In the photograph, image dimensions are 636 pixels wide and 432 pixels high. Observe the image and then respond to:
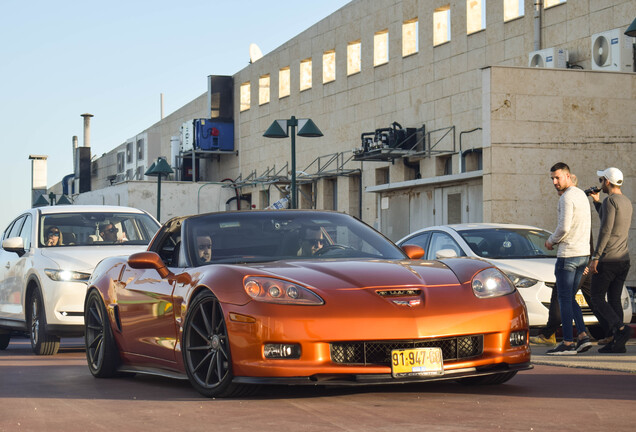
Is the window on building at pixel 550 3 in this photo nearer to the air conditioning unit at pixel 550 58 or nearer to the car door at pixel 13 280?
the air conditioning unit at pixel 550 58

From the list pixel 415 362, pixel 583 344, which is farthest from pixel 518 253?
pixel 415 362

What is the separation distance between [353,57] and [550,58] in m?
12.1

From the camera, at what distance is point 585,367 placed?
9.79 m

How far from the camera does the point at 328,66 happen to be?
4122 cm

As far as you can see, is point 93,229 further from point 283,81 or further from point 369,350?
point 283,81

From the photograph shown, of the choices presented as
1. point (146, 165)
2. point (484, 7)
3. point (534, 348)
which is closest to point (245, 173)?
point (146, 165)

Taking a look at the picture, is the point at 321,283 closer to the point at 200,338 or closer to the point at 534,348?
the point at 200,338

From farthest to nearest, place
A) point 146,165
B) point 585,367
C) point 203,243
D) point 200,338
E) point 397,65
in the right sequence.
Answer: point 146,165 < point 397,65 < point 585,367 < point 203,243 < point 200,338

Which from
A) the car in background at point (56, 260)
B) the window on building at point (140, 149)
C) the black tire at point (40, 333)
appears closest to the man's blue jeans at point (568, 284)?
the car in background at point (56, 260)

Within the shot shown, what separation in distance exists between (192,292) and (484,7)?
2507 cm

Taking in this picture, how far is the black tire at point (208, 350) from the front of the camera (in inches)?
295

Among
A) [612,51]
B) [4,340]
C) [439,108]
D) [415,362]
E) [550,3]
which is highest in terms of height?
[550,3]

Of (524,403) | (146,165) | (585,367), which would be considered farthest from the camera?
(146,165)

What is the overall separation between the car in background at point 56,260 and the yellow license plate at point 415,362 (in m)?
6.35
